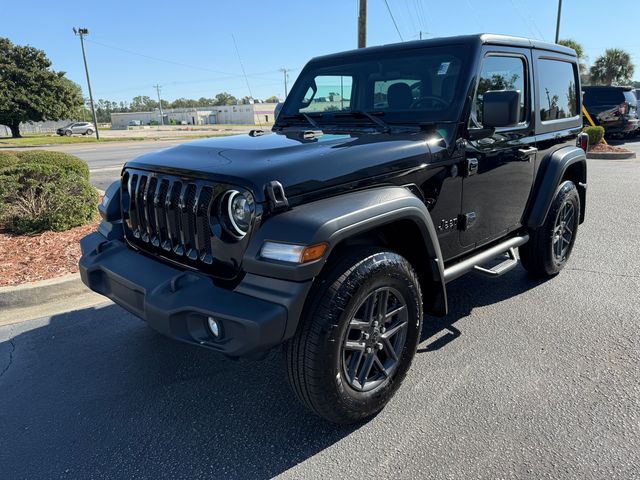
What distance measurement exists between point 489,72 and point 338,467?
106 inches

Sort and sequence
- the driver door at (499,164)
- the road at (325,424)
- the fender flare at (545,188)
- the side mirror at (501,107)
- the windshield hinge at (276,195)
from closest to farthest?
the windshield hinge at (276,195)
the road at (325,424)
the side mirror at (501,107)
the driver door at (499,164)
the fender flare at (545,188)

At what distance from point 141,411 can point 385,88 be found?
2.66 metres

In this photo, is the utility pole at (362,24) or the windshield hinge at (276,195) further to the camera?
the utility pole at (362,24)

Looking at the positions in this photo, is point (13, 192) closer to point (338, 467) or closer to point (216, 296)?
point (216, 296)

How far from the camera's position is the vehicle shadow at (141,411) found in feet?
7.77

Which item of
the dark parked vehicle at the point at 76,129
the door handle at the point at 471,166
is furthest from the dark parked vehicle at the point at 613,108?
the dark parked vehicle at the point at 76,129

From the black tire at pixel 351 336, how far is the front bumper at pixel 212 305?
0.18 metres

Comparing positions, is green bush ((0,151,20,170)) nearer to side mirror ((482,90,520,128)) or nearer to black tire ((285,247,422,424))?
black tire ((285,247,422,424))

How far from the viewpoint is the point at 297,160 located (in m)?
2.43

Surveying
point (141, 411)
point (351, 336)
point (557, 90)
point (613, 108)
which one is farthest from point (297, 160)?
point (613, 108)

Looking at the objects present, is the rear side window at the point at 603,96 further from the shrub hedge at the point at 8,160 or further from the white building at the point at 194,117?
the white building at the point at 194,117

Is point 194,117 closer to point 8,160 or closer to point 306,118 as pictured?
point 8,160

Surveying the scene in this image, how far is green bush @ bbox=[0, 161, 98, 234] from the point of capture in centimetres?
574

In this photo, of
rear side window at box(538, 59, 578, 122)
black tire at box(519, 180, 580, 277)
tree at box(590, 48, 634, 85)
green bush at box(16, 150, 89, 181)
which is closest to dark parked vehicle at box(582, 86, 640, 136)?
rear side window at box(538, 59, 578, 122)
